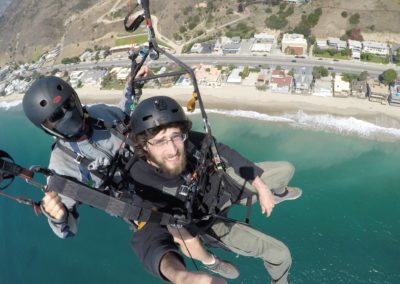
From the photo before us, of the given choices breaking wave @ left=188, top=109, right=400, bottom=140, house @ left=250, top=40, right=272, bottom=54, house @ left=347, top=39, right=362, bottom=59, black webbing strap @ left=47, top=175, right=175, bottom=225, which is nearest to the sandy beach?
breaking wave @ left=188, top=109, right=400, bottom=140

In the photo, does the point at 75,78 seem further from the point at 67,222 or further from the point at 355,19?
the point at 67,222

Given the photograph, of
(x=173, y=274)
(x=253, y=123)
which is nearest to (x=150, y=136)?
(x=173, y=274)

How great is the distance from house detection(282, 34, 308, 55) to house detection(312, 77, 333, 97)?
426 cm

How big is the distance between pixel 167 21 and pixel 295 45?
16.6m

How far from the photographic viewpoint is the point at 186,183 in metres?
3.33

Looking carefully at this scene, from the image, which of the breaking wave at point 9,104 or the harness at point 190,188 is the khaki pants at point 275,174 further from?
the breaking wave at point 9,104

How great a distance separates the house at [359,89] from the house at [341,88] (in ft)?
1.38

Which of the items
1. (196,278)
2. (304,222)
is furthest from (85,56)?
(196,278)

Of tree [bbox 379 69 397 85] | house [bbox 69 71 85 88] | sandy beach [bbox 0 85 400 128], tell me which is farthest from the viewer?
house [bbox 69 71 85 88]

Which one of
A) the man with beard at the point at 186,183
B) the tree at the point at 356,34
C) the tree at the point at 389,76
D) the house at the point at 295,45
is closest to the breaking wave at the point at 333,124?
the tree at the point at 389,76

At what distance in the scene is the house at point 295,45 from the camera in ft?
93.6

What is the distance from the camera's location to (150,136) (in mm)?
3010

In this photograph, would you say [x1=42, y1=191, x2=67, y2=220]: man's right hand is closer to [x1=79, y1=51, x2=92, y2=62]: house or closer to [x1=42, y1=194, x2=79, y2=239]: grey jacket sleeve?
[x1=42, y1=194, x2=79, y2=239]: grey jacket sleeve

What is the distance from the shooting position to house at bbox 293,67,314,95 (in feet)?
82.1
